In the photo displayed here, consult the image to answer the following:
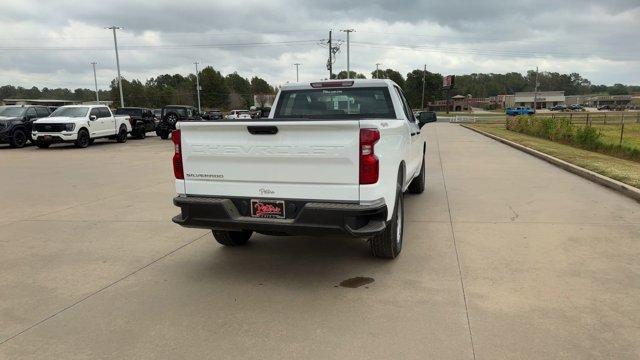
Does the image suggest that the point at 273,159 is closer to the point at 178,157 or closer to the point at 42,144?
the point at 178,157

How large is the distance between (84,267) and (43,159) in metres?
12.7

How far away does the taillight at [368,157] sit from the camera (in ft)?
12.8

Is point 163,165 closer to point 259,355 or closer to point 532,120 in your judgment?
point 259,355

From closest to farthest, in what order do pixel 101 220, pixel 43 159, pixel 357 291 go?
pixel 357 291 → pixel 101 220 → pixel 43 159

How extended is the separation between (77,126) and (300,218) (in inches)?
731

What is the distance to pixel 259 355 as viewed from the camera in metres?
3.20

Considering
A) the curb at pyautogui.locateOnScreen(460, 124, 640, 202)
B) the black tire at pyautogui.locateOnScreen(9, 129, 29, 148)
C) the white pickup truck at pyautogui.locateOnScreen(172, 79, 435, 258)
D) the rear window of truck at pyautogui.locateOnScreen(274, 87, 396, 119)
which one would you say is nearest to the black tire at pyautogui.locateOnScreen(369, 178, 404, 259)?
the white pickup truck at pyautogui.locateOnScreen(172, 79, 435, 258)

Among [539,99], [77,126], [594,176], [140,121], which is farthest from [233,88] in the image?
[594,176]

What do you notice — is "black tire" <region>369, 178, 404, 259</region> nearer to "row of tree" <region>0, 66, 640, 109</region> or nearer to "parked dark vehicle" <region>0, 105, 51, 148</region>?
"parked dark vehicle" <region>0, 105, 51, 148</region>

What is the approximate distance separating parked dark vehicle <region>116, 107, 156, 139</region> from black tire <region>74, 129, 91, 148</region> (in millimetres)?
4644

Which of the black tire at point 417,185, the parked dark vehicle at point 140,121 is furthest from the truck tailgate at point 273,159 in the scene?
the parked dark vehicle at point 140,121

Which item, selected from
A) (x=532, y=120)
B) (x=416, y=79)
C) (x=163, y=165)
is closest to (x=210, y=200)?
(x=163, y=165)

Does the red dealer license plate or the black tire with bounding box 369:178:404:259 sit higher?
the red dealer license plate

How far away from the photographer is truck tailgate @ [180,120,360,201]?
3.95 metres
